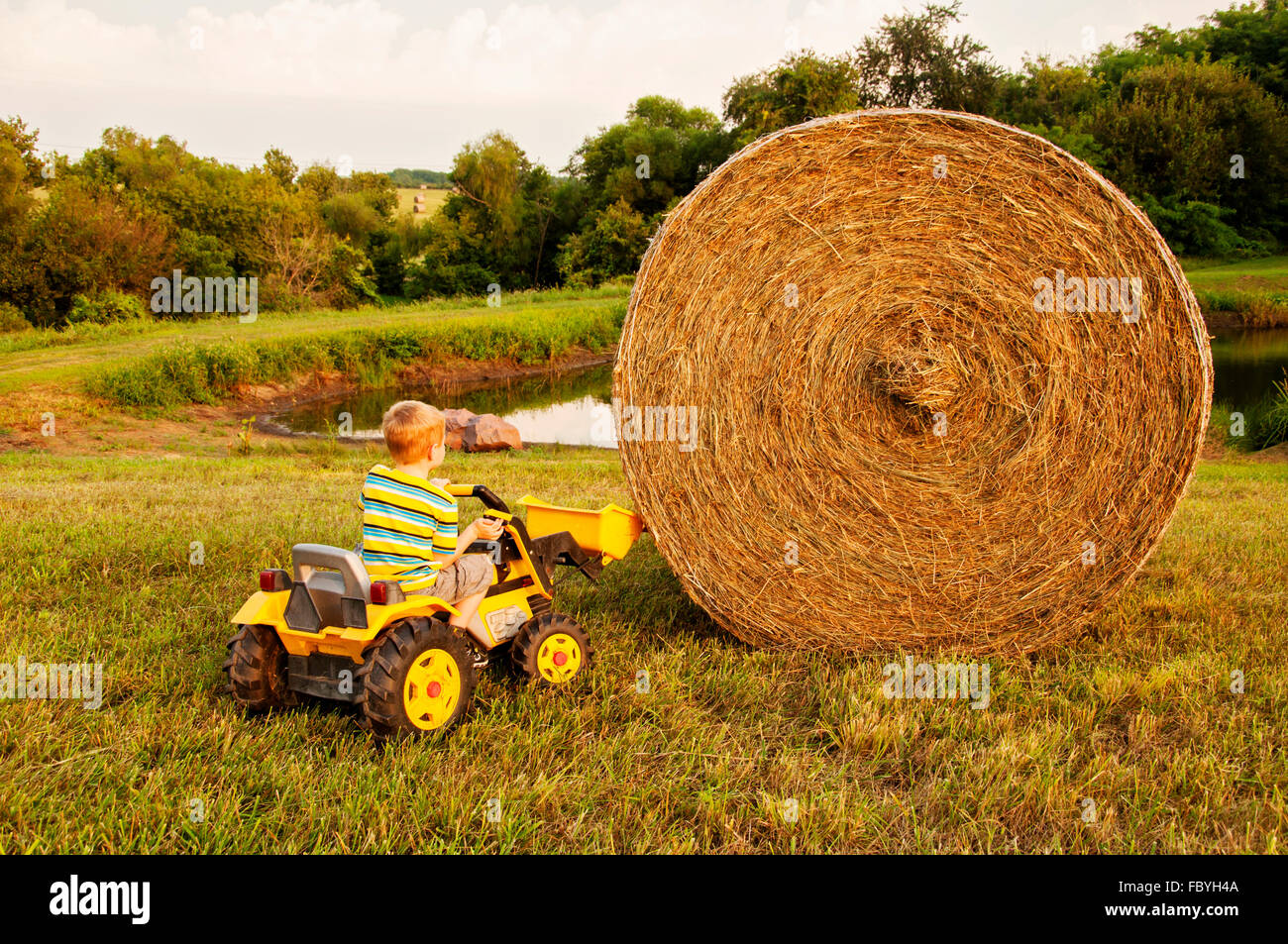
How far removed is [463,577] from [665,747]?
1088 mm

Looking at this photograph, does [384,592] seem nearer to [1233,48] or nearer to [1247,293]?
[1247,293]

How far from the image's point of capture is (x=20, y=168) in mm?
27562

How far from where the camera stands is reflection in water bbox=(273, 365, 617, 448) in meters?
15.6

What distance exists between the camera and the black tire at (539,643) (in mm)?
4180

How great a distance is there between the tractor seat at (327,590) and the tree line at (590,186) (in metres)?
22.8

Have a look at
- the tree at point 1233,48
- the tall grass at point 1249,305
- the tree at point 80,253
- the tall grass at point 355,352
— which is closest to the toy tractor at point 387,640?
the tall grass at point 355,352

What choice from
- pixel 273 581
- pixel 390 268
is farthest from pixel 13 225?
pixel 273 581

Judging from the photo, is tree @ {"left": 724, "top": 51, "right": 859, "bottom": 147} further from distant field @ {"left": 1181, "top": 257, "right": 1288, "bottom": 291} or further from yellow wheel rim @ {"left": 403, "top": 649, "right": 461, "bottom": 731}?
yellow wheel rim @ {"left": 403, "top": 649, "right": 461, "bottom": 731}

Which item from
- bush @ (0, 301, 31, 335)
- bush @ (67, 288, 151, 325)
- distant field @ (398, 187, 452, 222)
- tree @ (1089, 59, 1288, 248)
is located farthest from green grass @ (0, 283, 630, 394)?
distant field @ (398, 187, 452, 222)

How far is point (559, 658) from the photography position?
4277mm

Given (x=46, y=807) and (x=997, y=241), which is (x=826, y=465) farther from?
(x=46, y=807)
